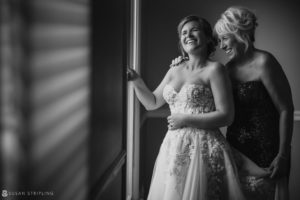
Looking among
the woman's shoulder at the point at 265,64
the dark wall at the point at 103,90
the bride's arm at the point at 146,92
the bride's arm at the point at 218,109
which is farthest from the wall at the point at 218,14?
the dark wall at the point at 103,90

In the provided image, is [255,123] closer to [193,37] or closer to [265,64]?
[265,64]

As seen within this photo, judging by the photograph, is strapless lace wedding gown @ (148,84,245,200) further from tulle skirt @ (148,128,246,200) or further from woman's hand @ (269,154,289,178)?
woman's hand @ (269,154,289,178)

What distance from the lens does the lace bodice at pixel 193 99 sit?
135cm

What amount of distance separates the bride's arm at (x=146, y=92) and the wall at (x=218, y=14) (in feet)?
3.30

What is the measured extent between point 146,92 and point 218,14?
1321mm

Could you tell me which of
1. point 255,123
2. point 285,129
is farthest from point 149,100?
point 285,129

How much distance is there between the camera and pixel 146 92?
5.18 ft

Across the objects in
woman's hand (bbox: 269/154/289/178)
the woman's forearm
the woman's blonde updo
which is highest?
the woman's blonde updo

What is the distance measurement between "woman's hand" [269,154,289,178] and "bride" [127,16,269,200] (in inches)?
6.9

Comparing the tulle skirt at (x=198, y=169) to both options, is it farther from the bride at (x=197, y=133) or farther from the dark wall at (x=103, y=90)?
the dark wall at (x=103, y=90)

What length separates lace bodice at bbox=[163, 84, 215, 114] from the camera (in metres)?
1.35

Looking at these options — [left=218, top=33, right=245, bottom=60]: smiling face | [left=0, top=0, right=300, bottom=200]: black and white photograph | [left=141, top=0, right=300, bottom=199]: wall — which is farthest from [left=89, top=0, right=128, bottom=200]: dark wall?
[left=141, top=0, right=300, bottom=199]: wall

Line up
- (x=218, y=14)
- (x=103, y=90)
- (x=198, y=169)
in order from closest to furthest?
(x=103, y=90)
(x=198, y=169)
(x=218, y=14)

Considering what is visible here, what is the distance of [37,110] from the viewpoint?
1.37 ft
